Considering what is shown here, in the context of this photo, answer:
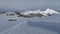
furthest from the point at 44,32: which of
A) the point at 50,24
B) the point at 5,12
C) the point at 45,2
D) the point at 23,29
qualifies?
the point at 5,12

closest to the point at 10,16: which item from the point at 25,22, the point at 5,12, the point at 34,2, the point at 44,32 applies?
the point at 5,12

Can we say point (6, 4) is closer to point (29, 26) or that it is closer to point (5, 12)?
point (5, 12)

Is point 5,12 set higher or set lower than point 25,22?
higher

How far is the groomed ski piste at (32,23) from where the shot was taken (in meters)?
1.52

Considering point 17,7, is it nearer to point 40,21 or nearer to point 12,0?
point 12,0

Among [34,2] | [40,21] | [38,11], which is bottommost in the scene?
[40,21]

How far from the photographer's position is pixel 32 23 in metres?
1.57

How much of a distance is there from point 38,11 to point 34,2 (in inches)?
4.7

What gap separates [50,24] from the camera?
1.57 m

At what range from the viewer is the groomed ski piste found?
1.52 m

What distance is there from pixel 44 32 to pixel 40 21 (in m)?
0.15

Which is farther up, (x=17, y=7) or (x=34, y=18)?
(x=17, y=7)

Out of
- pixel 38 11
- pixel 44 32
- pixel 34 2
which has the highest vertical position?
pixel 34 2

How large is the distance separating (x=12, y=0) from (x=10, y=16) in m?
0.20
